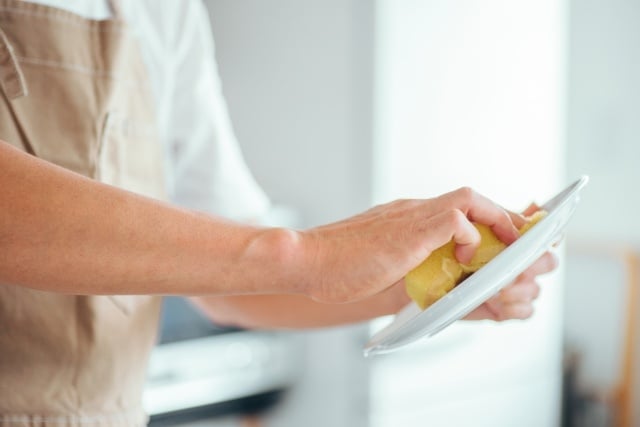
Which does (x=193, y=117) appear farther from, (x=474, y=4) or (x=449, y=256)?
(x=474, y=4)

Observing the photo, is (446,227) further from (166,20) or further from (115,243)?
(166,20)

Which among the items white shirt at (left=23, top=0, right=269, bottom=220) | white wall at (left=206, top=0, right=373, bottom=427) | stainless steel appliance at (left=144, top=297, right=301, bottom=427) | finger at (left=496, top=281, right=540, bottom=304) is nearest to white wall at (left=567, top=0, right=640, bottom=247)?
white wall at (left=206, top=0, right=373, bottom=427)

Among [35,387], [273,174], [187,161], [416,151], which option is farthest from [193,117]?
[273,174]

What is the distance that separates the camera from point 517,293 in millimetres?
721

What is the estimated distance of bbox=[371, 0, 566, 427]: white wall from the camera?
1789 mm

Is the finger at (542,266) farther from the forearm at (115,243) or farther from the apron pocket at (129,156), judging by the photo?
the apron pocket at (129,156)

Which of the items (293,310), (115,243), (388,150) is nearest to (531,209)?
(293,310)

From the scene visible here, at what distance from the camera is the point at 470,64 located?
1925 mm

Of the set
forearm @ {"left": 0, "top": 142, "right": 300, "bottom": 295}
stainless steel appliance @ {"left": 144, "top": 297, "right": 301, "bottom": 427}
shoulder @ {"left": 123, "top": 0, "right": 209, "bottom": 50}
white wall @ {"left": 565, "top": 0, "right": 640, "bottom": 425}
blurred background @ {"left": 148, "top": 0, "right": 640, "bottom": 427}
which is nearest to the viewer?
forearm @ {"left": 0, "top": 142, "right": 300, "bottom": 295}

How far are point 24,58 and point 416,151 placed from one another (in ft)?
3.86

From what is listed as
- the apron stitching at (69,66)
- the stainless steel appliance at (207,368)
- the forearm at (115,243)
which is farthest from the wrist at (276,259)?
the stainless steel appliance at (207,368)

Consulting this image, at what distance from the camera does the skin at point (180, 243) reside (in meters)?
0.49

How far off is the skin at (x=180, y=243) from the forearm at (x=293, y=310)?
217 millimetres

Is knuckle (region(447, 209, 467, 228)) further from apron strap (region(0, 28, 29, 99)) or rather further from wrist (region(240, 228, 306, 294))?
apron strap (region(0, 28, 29, 99))
